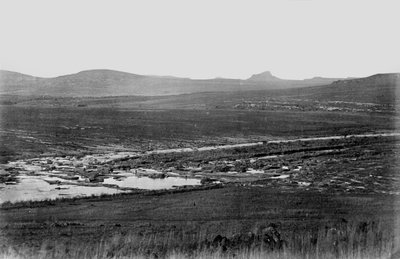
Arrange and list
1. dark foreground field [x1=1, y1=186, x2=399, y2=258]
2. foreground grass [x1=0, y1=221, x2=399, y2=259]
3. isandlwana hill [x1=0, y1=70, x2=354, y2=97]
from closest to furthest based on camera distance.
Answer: foreground grass [x1=0, y1=221, x2=399, y2=259] → dark foreground field [x1=1, y1=186, x2=399, y2=258] → isandlwana hill [x1=0, y1=70, x2=354, y2=97]

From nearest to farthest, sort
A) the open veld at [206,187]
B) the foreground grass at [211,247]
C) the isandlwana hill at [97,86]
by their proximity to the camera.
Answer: the foreground grass at [211,247] → the open veld at [206,187] → the isandlwana hill at [97,86]

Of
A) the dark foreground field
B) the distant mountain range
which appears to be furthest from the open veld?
the distant mountain range

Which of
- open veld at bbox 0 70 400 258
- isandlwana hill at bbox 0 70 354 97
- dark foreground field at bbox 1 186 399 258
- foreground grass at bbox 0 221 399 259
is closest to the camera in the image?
foreground grass at bbox 0 221 399 259

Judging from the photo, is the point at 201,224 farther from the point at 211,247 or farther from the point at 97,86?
the point at 97,86

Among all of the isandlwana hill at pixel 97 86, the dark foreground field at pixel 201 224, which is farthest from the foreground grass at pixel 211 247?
the isandlwana hill at pixel 97 86

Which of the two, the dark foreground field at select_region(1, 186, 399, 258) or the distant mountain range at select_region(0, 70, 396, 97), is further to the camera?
the distant mountain range at select_region(0, 70, 396, 97)

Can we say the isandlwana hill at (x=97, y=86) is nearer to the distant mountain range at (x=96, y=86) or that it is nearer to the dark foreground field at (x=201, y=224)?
the distant mountain range at (x=96, y=86)

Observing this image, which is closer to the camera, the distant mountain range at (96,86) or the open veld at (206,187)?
the open veld at (206,187)

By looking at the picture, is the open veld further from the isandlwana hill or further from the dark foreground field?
the isandlwana hill
